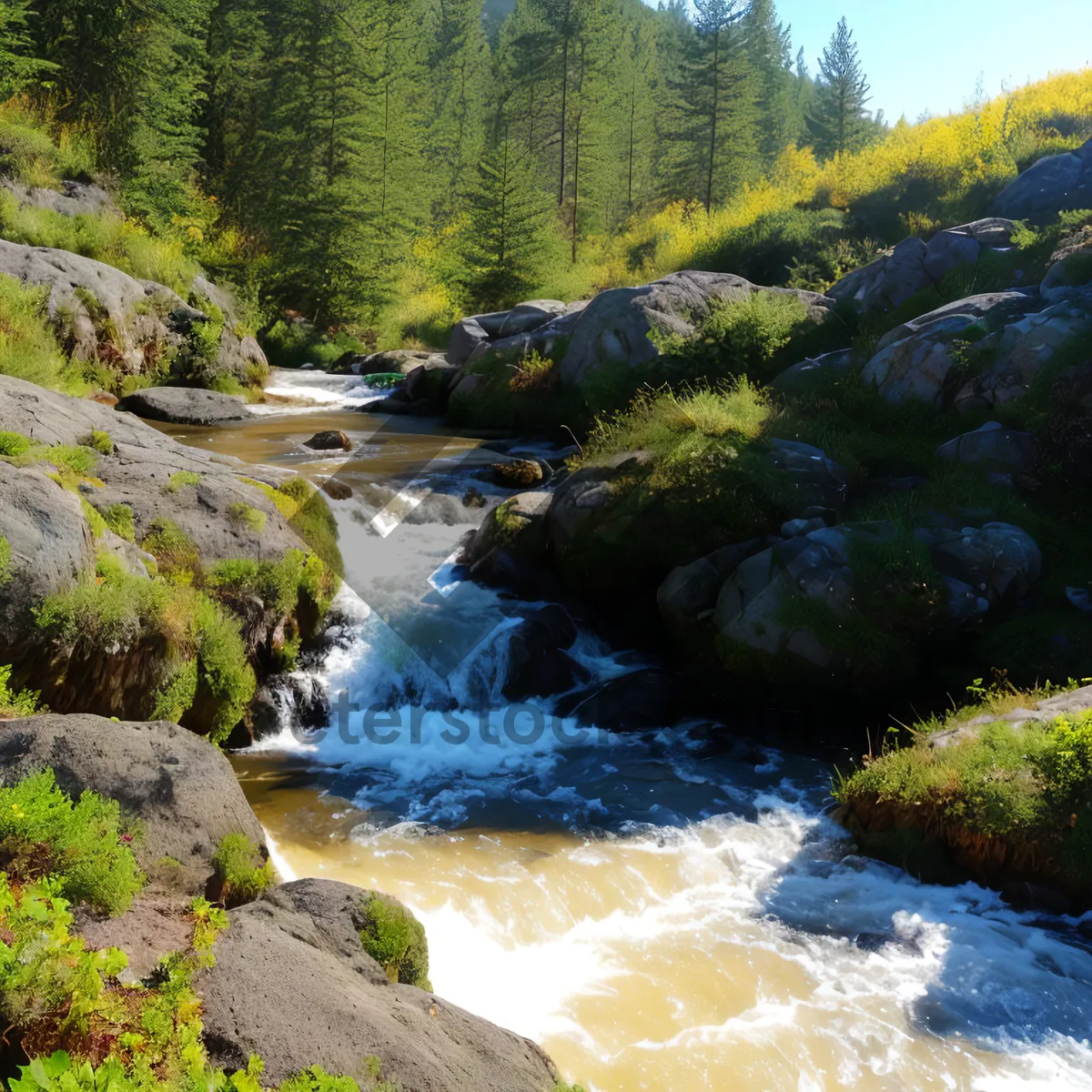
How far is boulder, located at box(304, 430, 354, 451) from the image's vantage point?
14039 mm

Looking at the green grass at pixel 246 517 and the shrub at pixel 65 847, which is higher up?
the green grass at pixel 246 517

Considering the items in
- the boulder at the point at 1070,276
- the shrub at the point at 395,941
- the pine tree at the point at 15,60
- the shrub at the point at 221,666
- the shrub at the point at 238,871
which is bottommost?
the shrub at the point at 395,941

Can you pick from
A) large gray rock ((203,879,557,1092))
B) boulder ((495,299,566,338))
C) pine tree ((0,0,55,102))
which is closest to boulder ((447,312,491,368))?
boulder ((495,299,566,338))

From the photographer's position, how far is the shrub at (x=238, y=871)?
4289 mm

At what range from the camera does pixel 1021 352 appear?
10.8 m

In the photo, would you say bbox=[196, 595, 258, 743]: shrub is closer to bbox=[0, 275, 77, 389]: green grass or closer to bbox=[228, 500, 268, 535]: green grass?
bbox=[228, 500, 268, 535]: green grass

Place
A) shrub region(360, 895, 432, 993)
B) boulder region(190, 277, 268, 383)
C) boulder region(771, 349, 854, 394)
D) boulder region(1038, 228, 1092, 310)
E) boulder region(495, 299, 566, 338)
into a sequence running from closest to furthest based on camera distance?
shrub region(360, 895, 432, 993), boulder region(1038, 228, 1092, 310), boulder region(771, 349, 854, 394), boulder region(190, 277, 268, 383), boulder region(495, 299, 566, 338)

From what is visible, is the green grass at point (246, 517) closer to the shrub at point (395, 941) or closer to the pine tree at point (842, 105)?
the shrub at point (395, 941)

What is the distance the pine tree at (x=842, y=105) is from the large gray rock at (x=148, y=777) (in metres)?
41.9

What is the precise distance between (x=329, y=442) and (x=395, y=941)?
11.0 m

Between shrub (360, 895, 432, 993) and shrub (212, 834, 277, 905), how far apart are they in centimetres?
61

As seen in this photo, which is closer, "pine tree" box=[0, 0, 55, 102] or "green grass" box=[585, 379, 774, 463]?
"green grass" box=[585, 379, 774, 463]

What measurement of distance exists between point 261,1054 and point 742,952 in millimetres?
Result: 3088

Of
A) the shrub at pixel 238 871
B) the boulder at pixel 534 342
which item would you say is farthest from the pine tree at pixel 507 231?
the shrub at pixel 238 871
